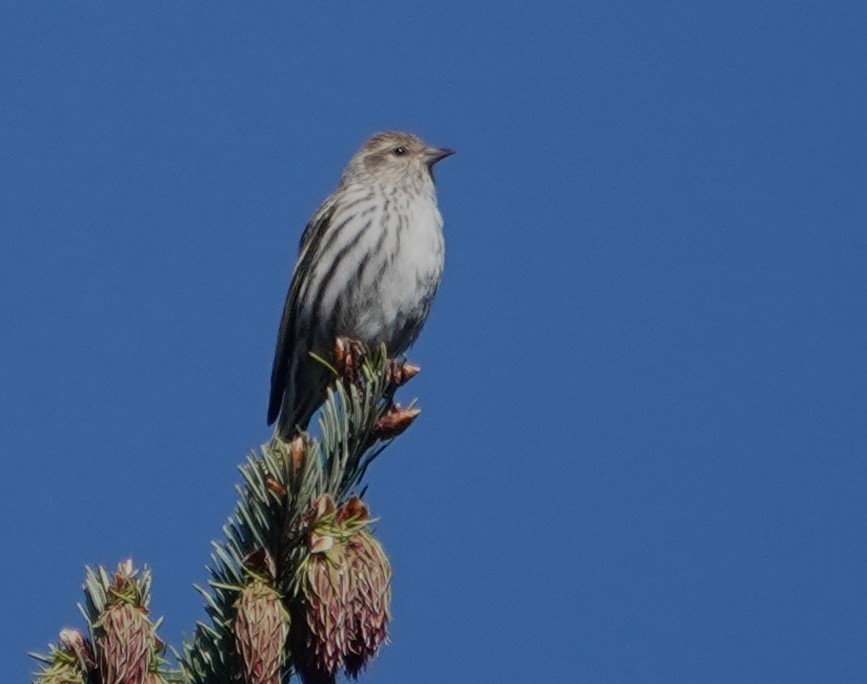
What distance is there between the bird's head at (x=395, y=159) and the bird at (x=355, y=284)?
0.60 feet

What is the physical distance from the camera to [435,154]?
8.76 meters

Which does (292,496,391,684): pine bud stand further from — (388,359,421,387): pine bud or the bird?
the bird

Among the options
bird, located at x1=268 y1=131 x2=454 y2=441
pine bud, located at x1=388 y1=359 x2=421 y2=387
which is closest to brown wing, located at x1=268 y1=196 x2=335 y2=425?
bird, located at x1=268 y1=131 x2=454 y2=441

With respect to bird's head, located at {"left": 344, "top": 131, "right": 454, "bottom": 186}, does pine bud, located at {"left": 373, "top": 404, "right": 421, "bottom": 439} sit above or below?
Result: below

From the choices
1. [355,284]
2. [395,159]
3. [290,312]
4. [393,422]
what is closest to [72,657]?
[393,422]

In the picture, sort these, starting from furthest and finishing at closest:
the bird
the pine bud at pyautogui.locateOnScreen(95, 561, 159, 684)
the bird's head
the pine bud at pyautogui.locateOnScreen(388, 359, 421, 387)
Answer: the bird's head, the bird, the pine bud at pyautogui.locateOnScreen(388, 359, 421, 387), the pine bud at pyautogui.locateOnScreen(95, 561, 159, 684)

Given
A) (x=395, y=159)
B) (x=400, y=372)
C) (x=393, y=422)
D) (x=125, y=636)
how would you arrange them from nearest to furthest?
(x=125, y=636)
(x=393, y=422)
(x=400, y=372)
(x=395, y=159)

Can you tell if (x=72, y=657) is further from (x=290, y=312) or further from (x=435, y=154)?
(x=435, y=154)

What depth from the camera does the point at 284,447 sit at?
323cm

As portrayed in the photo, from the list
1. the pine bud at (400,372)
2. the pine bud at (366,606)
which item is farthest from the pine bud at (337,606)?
the pine bud at (400,372)

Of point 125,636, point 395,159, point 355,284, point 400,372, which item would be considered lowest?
point 125,636

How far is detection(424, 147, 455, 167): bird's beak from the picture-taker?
8719mm

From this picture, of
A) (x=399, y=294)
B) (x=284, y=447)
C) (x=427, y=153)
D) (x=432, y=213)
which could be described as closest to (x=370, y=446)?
(x=284, y=447)

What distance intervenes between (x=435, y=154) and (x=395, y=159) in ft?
0.85
